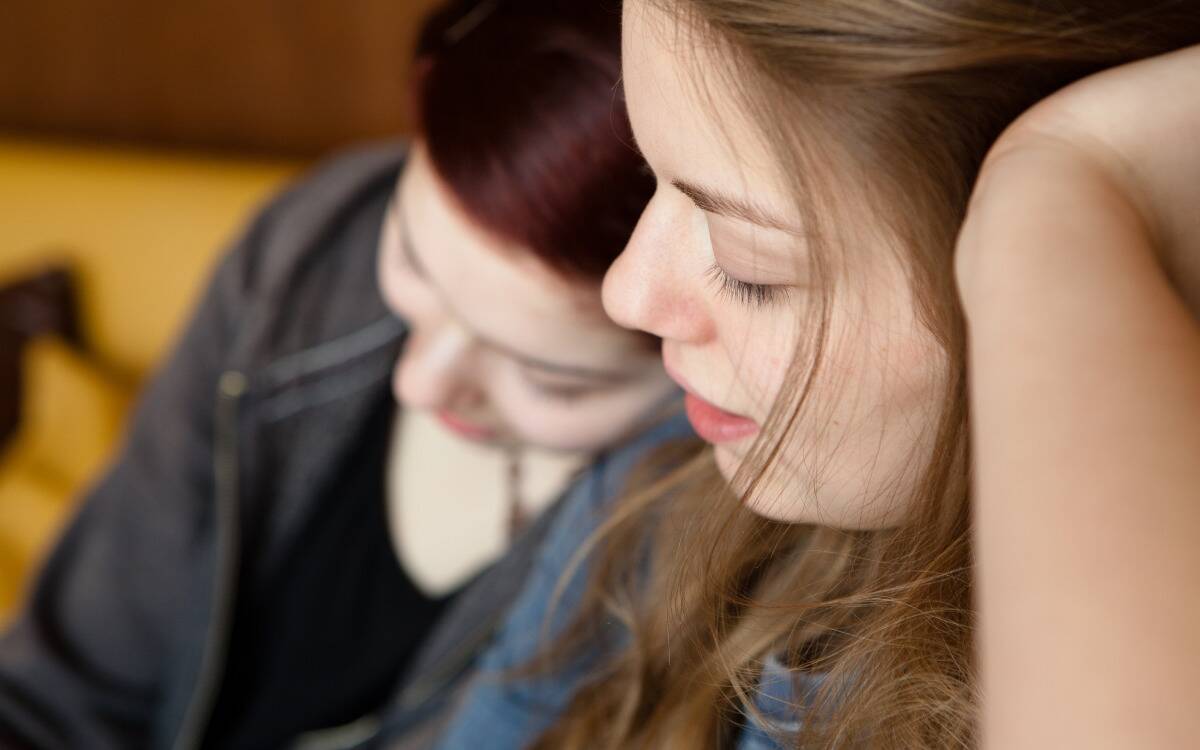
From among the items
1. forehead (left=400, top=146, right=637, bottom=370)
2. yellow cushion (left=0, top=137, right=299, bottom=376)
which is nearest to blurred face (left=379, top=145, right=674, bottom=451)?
forehead (left=400, top=146, right=637, bottom=370)

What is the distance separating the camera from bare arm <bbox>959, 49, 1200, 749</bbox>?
9.0 inches

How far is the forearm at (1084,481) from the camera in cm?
23

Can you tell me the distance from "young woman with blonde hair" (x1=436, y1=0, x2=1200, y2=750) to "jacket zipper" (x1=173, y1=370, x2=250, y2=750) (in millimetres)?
501

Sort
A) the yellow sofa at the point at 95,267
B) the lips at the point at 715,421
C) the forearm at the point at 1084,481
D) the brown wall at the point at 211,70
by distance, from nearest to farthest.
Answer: the forearm at the point at 1084,481, the lips at the point at 715,421, the yellow sofa at the point at 95,267, the brown wall at the point at 211,70

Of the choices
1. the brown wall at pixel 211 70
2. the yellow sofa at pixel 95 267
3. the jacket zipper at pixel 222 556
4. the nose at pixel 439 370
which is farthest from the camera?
the brown wall at pixel 211 70

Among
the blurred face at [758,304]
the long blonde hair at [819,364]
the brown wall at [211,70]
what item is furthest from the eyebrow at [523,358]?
the brown wall at [211,70]

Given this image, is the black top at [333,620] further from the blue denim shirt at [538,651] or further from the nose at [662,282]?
the nose at [662,282]

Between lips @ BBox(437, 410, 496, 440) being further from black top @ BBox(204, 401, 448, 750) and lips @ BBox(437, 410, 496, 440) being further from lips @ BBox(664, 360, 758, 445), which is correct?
lips @ BBox(664, 360, 758, 445)

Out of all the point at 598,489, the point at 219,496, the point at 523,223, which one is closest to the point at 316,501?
the point at 219,496

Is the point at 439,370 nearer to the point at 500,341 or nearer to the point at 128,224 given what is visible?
the point at 500,341

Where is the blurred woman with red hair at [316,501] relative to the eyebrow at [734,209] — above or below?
below

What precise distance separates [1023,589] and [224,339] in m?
0.85

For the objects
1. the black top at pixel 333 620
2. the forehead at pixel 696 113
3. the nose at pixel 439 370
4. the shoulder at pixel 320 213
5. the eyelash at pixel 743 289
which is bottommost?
the black top at pixel 333 620

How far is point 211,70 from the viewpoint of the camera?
152 centimetres
